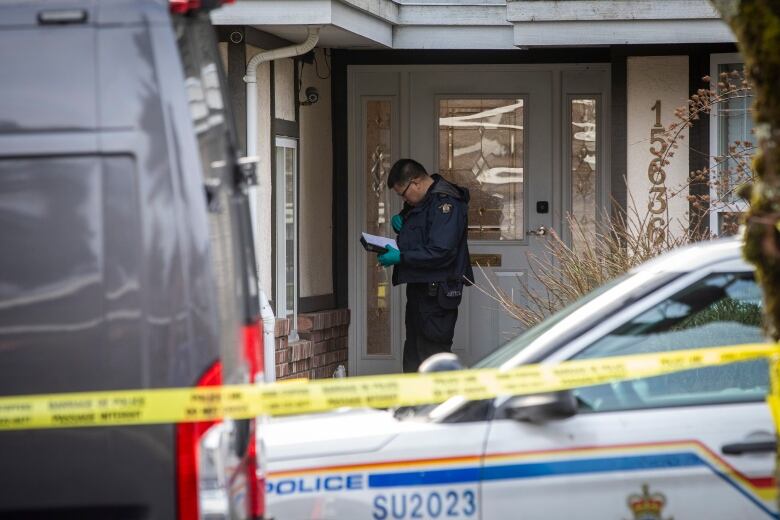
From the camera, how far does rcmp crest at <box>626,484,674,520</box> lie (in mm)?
4207

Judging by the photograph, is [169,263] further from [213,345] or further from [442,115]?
[442,115]

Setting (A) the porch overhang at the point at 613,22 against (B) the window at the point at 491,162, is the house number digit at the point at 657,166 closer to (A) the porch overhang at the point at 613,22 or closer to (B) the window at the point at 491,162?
(A) the porch overhang at the point at 613,22

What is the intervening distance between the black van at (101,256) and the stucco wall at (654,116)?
761cm

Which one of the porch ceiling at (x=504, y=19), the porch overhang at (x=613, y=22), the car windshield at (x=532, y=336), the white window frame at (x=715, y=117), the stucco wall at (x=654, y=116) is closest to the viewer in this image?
the car windshield at (x=532, y=336)

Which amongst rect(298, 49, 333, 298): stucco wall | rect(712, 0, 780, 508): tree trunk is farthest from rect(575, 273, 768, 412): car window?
rect(298, 49, 333, 298): stucco wall

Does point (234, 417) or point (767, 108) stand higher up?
point (767, 108)

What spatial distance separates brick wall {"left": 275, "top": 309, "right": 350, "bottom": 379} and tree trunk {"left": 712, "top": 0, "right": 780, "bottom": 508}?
6.89 m

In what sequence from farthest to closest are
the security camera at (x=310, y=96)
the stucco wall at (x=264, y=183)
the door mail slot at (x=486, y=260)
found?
the door mail slot at (x=486, y=260), the security camera at (x=310, y=96), the stucco wall at (x=264, y=183)

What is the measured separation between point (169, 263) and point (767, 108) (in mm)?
1460

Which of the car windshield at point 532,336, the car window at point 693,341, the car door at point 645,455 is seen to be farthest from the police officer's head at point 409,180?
the car door at point 645,455

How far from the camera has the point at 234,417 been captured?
12.2ft

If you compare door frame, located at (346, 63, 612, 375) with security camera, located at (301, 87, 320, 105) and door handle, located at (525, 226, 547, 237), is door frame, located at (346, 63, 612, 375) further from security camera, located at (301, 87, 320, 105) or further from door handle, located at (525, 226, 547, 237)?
security camera, located at (301, 87, 320, 105)

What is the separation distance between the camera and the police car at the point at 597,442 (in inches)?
166

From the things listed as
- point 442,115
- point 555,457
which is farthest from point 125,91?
point 442,115
